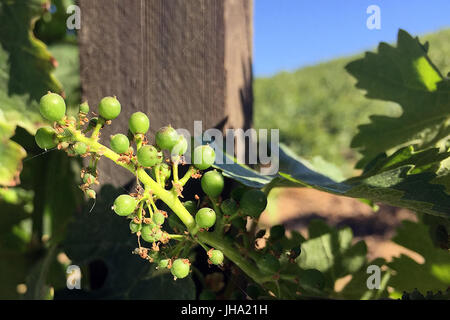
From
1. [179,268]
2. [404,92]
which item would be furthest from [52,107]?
[404,92]

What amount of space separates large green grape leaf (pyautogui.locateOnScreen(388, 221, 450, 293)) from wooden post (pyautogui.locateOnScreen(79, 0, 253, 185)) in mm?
524

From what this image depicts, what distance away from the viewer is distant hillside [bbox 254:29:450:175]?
7.05m

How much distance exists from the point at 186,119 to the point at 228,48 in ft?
0.59

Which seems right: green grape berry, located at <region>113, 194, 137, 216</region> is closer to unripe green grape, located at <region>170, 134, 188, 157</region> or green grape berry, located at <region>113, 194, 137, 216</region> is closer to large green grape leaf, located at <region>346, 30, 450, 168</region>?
unripe green grape, located at <region>170, 134, 188, 157</region>

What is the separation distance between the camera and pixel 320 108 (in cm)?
942

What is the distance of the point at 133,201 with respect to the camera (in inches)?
21.2

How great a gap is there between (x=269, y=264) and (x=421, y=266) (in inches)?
17.9

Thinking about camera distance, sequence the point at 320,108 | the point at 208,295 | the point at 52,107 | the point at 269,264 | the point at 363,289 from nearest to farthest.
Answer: the point at 52,107, the point at 269,264, the point at 208,295, the point at 363,289, the point at 320,108

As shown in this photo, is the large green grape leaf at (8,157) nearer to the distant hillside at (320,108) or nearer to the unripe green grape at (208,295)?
the unripe green grape at (208,295)

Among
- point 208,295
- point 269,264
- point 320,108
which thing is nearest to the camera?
point 269,264

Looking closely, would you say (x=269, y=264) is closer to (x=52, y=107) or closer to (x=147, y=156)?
(x=147, y=156)
